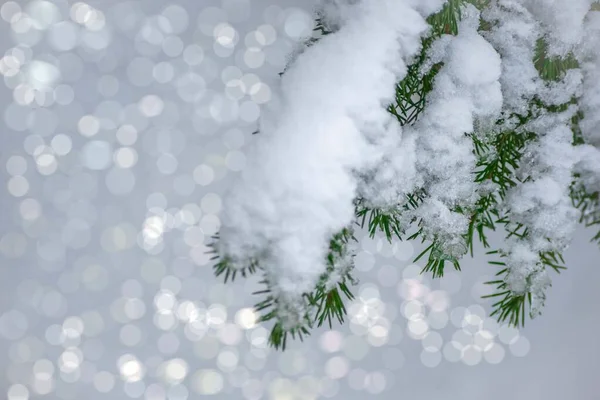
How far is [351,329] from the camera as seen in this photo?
2051 millimetres

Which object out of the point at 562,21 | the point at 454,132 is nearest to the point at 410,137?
the point at 454,132

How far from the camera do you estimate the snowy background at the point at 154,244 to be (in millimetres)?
1882

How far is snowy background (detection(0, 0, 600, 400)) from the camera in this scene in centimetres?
188

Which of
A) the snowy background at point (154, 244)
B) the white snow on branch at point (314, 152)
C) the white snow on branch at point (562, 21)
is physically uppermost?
the white snow on branch at point (562, 21)

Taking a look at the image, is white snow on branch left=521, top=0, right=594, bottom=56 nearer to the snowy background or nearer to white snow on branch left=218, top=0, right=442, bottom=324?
white snow on branch left=218, top=0, right=442, bottom=324

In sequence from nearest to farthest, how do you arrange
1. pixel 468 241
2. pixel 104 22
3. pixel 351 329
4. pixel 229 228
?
pixel 229 228
pixel 468 241
pixel 104 22
pixel 351 329

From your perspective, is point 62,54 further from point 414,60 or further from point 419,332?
point 414,60

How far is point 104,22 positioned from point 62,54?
177mm

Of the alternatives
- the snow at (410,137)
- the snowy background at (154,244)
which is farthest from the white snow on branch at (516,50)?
the snowy background at (154,244)

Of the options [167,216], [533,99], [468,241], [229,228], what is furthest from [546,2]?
[167,216]

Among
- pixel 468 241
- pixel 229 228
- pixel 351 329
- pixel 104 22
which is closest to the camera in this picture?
pixel 229 228

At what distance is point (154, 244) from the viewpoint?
1989mm

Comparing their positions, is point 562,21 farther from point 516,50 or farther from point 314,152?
point 314,152

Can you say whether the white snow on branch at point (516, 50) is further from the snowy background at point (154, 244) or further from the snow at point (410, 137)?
the snowy background at point (154, 244)
